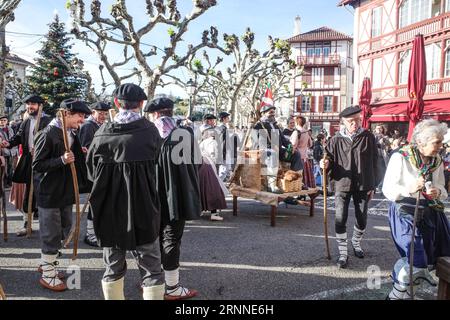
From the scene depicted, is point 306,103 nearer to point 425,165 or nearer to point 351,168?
point 351,168

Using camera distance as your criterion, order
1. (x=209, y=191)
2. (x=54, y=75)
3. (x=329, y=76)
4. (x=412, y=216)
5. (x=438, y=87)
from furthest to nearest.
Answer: (x=329, y=76) < (x=54, y=75) < (x=438, y=87) < (x=209, y=191) < (x=412, y=216)

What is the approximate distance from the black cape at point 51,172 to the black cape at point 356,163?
3.35 metres

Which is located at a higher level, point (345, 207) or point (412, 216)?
point (412, 216)

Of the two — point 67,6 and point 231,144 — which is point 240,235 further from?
point 67,6

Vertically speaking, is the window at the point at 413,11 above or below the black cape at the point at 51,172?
above

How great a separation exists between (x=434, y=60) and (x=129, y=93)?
19.0m

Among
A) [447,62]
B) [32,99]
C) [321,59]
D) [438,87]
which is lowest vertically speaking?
[32,99]

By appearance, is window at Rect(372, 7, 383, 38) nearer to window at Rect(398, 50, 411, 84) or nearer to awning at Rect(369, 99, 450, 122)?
window at Rect(398, 50, 411, 84)

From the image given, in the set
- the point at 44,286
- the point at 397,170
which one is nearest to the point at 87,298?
the point at 44,286

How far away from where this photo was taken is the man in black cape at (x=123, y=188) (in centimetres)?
273

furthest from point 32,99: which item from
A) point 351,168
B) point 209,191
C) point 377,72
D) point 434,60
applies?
point 377,72

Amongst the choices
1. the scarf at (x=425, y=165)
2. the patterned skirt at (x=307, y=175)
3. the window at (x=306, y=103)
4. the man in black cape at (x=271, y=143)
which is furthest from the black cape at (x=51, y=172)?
the window at (x=306, y=103)

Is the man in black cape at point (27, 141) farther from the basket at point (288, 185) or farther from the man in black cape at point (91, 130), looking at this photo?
the basket at point (288, 185)

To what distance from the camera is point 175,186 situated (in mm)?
3336
